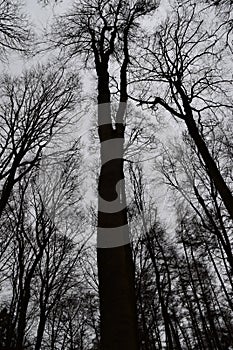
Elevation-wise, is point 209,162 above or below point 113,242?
above

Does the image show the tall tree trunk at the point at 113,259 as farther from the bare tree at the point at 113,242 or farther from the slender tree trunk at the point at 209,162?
the slender tree trunk at the point at 209,162

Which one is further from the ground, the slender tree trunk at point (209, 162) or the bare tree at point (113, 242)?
the slender tree trunk at point (209, 162)

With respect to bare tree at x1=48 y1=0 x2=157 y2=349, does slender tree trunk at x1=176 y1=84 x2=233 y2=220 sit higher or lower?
higher

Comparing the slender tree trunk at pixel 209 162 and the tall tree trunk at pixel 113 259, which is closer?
the tall tree trunk at pixel 113 259

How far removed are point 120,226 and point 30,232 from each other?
326 inches

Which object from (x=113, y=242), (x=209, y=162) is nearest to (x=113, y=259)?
(x=113, y=242)

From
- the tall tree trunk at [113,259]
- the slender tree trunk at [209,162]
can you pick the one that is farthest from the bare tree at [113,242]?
the slender tree trunk at [209,162]

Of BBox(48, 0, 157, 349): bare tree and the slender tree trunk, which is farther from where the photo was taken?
the slender tree trunk

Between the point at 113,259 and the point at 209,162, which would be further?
the point at 209,162

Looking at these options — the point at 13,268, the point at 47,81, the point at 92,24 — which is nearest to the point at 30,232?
the point at 13,268

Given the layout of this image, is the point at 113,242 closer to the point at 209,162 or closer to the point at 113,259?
the point at 113,259

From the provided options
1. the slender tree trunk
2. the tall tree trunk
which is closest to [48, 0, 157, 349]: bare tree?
the tall tree trunk

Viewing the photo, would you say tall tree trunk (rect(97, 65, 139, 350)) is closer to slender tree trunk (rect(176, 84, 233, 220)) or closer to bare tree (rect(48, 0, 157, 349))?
bare tree (rect(48, 0, 157, 349))

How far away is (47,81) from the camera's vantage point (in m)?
8.26
